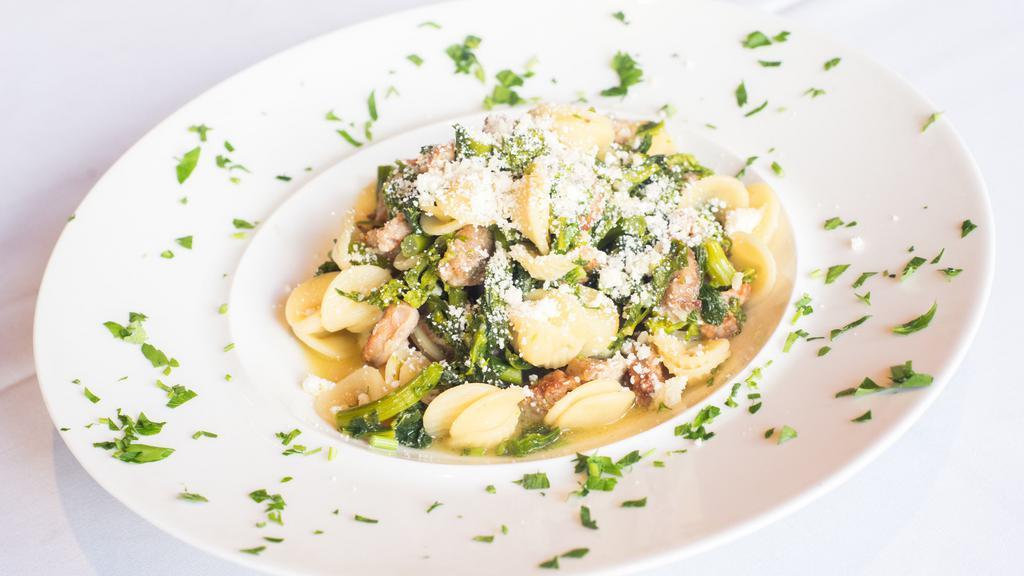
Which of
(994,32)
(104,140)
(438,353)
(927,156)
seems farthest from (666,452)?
(104,140)

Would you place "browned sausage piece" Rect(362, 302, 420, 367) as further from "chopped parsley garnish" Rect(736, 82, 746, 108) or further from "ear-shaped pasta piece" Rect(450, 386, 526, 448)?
"chopped parsley garnish" Rect(736, 82, 746, 108)

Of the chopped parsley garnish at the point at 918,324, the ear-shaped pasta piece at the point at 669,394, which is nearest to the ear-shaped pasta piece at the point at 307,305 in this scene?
the ear-shaped pasta piece at the point at 669,394

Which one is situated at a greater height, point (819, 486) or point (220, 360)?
point (220, 360)

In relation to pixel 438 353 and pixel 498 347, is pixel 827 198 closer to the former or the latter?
pixel 498 347

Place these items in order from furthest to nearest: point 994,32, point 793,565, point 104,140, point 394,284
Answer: point 104,140
point 994,32
point 394,284
point 793,565

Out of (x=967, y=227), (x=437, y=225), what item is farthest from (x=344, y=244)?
(x=967, y=227)

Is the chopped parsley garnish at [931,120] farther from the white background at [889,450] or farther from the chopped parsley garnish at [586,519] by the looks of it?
the chopped parsley garnish at [586,519]

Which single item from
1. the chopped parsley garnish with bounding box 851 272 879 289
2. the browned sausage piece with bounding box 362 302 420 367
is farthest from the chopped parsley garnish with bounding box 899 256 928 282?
the browned sausage piece with bounding box 362 302 420 367
